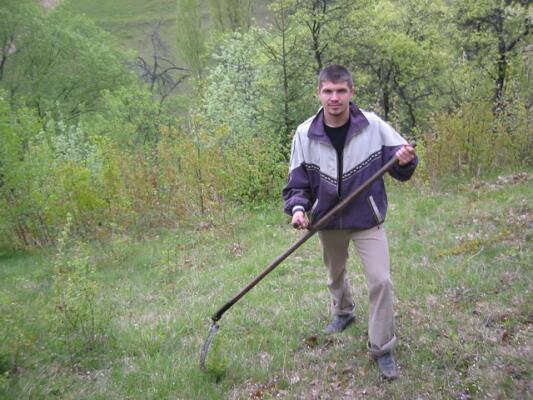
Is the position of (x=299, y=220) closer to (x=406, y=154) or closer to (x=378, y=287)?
(x=378, y=287)

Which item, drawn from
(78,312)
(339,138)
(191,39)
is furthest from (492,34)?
(191,39)

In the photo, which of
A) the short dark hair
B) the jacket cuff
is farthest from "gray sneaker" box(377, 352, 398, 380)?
the short dark hair

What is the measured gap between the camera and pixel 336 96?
354 centimetres

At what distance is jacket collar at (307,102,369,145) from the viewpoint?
142 inches

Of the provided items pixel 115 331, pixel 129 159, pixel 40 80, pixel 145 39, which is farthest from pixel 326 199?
pixel 145 39

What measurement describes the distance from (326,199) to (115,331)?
2.73 metres

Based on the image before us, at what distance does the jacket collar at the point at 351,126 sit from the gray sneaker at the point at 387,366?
1.69 m

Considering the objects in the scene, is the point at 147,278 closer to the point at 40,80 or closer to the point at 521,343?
the point at 521,343

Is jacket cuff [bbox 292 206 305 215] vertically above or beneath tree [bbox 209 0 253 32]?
beneath

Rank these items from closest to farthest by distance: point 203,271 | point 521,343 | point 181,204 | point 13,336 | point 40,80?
1. point 521,343
2. point 13,336
3. point 203,271
4. point 181,204
5. point 40,80

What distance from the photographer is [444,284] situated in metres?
4.95

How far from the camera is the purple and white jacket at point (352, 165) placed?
3605mm

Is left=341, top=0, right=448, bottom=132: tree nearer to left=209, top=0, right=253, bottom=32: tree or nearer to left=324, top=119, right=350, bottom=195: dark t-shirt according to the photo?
left=209, top=0, right=253, bottom=32: tree

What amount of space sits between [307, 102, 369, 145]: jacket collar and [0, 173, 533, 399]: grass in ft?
5.92
